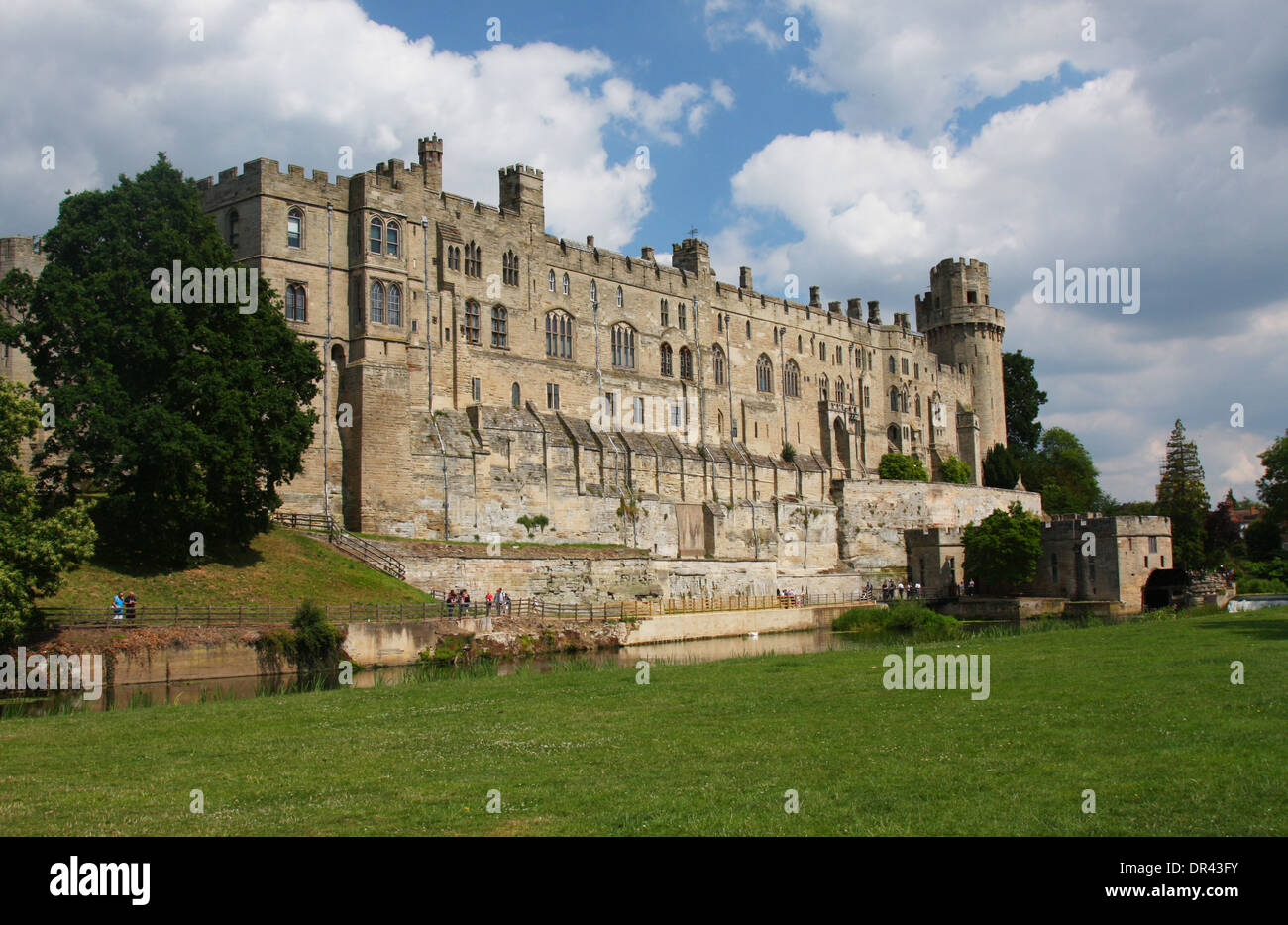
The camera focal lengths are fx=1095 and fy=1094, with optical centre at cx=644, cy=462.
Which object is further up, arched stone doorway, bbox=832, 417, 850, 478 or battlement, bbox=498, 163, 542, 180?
battlement, bbox=498, 163, 542, 180

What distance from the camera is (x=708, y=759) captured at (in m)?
13.7

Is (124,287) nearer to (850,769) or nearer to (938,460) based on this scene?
(850,769)

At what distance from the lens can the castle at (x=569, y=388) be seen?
48156 mm

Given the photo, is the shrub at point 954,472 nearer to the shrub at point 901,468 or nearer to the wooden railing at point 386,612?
the shrub at point 901,468

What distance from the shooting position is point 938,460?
94.7m

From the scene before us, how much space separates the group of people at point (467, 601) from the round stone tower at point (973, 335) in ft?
219

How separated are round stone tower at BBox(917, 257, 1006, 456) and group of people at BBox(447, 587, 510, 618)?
66753 mm

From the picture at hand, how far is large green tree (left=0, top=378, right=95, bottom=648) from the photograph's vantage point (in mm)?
27734

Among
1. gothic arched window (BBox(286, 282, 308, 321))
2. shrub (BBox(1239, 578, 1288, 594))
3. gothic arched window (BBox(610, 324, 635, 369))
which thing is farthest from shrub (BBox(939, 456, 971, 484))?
gothic arched window (BBox(286, 282, 308, 321))

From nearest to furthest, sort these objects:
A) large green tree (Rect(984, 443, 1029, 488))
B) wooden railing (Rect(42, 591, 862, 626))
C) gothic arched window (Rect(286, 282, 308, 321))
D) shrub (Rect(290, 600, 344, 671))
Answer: wooden railing (Rect(42, 591, 862, 626)) → shrub (Rect(290, 600, 344, 671)) → gothic arched window (Rect(286, 282, 308, 321)) → large green tree (Rect(984, 443, 1029, 488))

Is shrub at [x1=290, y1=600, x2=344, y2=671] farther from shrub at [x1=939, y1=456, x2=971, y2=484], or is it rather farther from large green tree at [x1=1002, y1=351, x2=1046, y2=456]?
large green tree at [x1=1002, y1=351, x2=1046, y2=456]

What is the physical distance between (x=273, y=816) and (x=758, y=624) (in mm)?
41339
